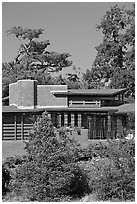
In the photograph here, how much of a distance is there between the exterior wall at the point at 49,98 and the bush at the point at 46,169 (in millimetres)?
15231

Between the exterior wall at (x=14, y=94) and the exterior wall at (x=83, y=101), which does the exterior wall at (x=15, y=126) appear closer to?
the exterior wall at (x=14, y=94)

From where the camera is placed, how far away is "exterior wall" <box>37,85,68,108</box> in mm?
24731

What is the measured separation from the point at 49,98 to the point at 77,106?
2.02m

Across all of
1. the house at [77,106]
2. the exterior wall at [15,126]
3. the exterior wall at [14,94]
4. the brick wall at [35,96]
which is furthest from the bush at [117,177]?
the exterior wall at [14,94]

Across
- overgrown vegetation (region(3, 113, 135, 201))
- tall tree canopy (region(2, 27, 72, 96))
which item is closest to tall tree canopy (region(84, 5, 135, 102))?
tall tree canopy (region(2, 27, 72, 96))

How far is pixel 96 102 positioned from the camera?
24.5 meters

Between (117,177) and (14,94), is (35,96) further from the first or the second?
(117,177)

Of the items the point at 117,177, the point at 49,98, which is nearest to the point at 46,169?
the point at 117,177

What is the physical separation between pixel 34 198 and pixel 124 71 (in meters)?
23.2

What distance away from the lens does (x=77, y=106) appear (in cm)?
2434

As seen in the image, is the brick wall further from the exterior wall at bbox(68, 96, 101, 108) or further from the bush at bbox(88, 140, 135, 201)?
the bush at bbox(88, 140, 135, 201)

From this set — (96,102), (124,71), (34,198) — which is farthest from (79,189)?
(124,71)

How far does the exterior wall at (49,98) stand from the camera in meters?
24.7

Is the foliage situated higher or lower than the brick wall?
lower
